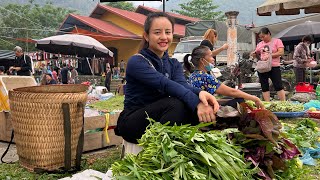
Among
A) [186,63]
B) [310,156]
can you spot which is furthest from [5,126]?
[310,156]

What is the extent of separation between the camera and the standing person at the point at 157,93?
2.17 m

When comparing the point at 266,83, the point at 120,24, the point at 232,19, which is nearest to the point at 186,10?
the point at 120,24

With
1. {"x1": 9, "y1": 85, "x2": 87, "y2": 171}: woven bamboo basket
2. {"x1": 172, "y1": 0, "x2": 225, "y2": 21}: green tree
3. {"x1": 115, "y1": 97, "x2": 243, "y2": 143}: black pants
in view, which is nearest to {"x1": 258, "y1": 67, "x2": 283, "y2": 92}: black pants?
{"x1": 9, "y1": 85, "x2": 87, "y2": 171}: woven bamboo basket

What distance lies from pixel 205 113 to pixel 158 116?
1.09 ft

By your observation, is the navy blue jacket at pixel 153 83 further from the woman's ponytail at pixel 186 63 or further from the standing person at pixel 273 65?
the standing person at pixel 273 65

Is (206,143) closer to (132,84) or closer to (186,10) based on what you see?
(132,84)

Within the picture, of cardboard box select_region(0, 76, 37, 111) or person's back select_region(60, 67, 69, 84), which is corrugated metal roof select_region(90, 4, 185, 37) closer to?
person's back select_region(60, 67, 69, 84)

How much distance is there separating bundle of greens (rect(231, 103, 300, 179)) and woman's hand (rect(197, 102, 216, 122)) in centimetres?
17

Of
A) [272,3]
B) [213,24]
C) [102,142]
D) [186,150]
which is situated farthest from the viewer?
[213,24]

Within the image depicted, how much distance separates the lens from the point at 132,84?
2508mm

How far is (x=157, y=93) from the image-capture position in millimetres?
2449

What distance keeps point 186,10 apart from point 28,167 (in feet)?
145

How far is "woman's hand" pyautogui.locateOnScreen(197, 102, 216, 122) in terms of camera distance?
2062mm

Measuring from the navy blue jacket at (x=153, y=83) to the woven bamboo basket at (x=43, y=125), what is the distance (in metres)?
0.59
